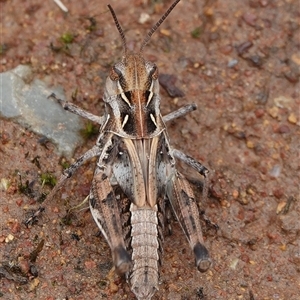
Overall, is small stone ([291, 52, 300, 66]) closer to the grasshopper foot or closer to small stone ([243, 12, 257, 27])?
small stone ([243, 12, 257, 27])

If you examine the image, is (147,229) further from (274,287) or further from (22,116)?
(22,116)

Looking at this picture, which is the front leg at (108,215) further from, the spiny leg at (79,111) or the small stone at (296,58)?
the small stone at (296,58)

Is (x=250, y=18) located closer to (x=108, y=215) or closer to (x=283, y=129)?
(x=283, y=129)

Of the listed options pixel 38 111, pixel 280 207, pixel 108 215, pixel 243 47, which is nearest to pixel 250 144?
pixel 280 207

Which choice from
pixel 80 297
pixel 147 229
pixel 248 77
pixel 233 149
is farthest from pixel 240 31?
pixel 80 297

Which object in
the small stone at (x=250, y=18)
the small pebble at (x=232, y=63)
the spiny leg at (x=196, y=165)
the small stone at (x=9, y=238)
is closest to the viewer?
the small stone at (x=9, y=238)

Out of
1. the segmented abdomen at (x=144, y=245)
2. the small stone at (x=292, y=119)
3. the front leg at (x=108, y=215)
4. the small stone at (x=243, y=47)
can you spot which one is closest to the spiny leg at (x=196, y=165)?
the segmented abdomen at (x=144, y=245)
